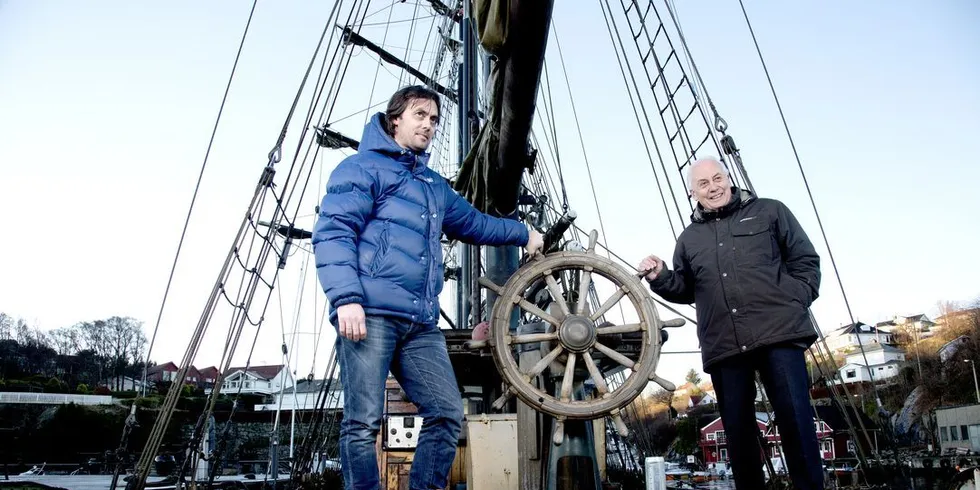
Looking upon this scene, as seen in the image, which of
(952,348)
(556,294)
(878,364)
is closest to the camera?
(556,294)

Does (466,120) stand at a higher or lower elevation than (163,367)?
higher

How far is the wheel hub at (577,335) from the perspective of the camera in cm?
252

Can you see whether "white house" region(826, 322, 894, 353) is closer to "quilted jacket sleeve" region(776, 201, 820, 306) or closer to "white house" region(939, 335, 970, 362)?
"white house" region(939, 335, 970, 362)

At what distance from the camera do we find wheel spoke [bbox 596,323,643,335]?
8.24 ft

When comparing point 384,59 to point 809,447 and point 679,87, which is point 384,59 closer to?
point 679,87

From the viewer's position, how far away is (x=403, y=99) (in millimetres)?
2092

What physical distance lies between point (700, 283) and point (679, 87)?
358cm

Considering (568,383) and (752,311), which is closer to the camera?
(752,311)

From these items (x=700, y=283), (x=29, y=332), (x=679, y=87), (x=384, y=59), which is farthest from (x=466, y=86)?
(x=29, y=332)

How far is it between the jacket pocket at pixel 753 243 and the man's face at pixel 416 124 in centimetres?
117

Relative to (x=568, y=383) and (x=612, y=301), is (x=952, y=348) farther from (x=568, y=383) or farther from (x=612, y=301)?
(x=568, y=383)

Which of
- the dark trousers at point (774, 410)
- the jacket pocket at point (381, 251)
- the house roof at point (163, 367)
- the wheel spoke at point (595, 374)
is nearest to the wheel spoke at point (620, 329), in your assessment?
the wheel spoke at point (595, 374)

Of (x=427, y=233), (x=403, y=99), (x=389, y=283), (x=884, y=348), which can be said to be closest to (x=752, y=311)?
(x=427, y=233)

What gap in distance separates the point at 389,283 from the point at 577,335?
0.93 meters
